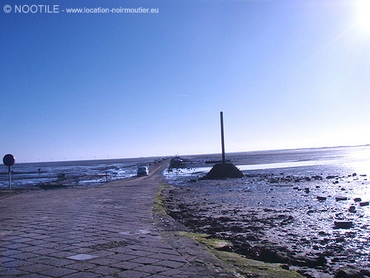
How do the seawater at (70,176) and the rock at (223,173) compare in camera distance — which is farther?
the seawater at (70,176)

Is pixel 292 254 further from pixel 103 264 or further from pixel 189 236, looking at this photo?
pixel 103 264

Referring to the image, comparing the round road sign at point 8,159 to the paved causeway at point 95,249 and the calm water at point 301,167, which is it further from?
the calm water at point 301,167

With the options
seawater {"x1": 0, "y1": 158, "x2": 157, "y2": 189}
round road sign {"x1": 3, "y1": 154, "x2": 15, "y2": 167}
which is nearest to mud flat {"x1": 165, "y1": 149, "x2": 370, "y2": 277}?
round road sign {"x1": 3, "y1": 154, "x2": 15, "y2": 167}

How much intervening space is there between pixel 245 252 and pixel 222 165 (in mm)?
29279

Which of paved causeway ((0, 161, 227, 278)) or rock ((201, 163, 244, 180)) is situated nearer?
paved causeway ((0, 161, 227, 278))

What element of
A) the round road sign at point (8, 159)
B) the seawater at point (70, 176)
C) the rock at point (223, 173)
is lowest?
the seawater at point (70, 176)

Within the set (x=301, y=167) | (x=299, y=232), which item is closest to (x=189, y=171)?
(x=301, y=167)

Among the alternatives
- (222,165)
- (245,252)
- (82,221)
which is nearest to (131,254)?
(245,252)

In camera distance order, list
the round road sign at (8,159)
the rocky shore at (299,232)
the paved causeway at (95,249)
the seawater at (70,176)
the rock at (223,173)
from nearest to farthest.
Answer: the paved causeway at (95,249) < the rocky shore at (299,232) < the round road sign at (8,159) < the rock at (223,173) < the seawater at (70,176)

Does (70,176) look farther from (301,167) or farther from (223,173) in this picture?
(301,167)

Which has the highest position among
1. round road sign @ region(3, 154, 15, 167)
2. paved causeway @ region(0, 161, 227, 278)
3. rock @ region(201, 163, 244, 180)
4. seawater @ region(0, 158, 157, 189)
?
round road sign @ region(3, 154, 15, 167)

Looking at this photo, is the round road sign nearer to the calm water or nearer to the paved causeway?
the paved causeway

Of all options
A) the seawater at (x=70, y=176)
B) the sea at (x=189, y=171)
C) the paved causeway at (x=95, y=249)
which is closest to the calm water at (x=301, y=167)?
the sea at (x=189, y=171)

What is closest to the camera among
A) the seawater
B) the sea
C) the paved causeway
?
the paved causeway
